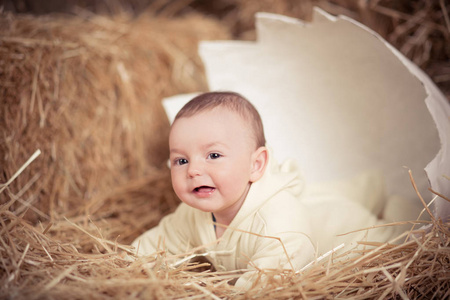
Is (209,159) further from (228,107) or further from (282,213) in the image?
(282,213)

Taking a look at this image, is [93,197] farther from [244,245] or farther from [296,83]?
[296,83]

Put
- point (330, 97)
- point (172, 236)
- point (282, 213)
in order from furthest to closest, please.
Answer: point (330, 97) < point (172, 236) < point (282, 213)

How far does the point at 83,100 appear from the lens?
1807mm

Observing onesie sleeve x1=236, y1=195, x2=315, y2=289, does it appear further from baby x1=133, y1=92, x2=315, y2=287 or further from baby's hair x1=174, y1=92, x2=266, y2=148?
baby's hair x1=174, y1=92, x2=266, y2=148

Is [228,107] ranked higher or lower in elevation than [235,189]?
higher

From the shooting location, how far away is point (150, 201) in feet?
6.30

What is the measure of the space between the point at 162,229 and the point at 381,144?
1.05 m

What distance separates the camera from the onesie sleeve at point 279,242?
1.16m

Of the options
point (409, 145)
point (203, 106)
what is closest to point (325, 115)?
point (409, 145)

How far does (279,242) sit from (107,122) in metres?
1.10

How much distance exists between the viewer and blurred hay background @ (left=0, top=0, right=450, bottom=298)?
1126 millimetres

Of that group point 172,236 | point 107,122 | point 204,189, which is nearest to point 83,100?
point 107,122

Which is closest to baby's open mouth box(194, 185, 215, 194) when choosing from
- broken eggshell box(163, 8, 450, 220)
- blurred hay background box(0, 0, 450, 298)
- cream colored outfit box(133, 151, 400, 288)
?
cream colored outfit box(133, 151, 400, 288)

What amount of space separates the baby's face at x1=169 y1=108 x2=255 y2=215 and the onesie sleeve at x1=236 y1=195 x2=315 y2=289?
14 cm
